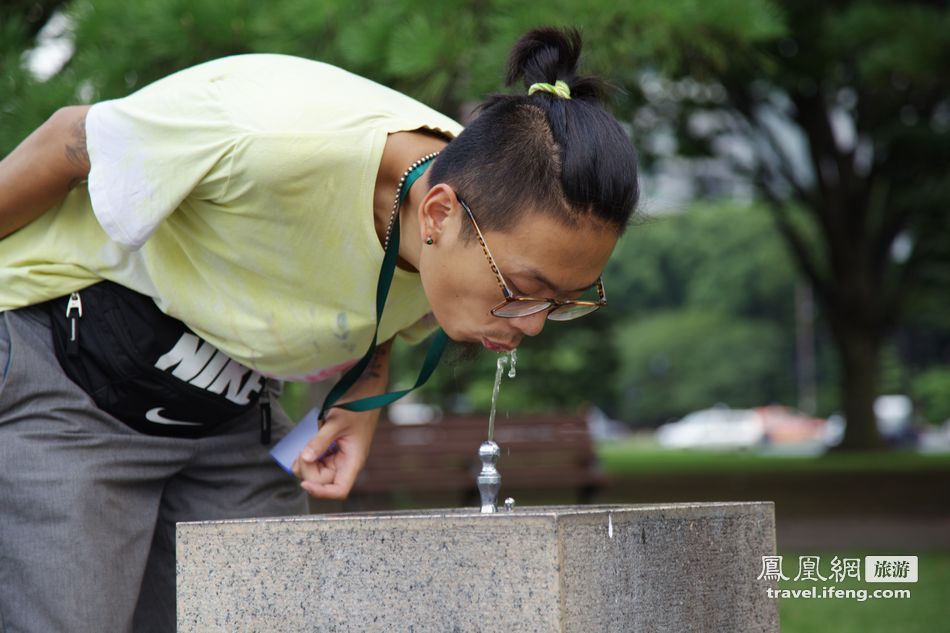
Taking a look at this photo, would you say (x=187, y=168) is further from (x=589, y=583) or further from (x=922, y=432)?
(x=922, y=432)

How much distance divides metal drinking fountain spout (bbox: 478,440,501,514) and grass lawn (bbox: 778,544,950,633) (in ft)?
8.23

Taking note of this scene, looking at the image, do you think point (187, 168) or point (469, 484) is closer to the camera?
point (187, 168)

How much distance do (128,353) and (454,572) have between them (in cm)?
77

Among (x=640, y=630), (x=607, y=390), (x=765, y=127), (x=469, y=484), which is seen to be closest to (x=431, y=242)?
(x=640, y=630)

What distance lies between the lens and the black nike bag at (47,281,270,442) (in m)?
2.20

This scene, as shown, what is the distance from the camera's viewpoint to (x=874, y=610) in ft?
17.5

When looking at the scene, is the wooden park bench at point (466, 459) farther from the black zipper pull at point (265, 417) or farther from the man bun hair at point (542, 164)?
the man bun hair at point (542, 164)

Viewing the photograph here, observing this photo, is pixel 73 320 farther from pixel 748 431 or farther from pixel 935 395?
pixel 748 431

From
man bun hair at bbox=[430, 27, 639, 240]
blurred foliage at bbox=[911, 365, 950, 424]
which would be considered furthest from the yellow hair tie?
blurred foliage at bbox=[911, 365, 950, 424]

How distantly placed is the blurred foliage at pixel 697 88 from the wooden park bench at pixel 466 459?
1.50ft

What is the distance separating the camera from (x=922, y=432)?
3775cm

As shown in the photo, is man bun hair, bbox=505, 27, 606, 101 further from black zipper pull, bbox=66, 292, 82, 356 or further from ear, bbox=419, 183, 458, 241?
black zipper pull, bbox=66, 292, 82, 356

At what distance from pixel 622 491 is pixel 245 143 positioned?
9449mm

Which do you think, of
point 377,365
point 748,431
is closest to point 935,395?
point 748,431
